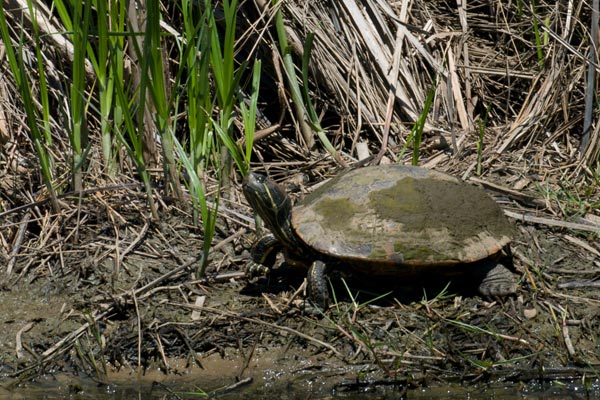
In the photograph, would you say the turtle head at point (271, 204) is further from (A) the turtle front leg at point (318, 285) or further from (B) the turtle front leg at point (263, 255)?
(A) the turtle front leg at point (318, 285)

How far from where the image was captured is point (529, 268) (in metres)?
4.91

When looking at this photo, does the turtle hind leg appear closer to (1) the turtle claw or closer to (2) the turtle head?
(2) the turtle head

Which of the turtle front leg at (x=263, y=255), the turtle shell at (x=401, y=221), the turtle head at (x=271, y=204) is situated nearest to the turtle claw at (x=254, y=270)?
the turtle front leg at (x=263, y=255)

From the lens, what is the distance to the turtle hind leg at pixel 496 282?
4.60 metres

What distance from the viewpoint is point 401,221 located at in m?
4.52

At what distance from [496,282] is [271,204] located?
1.18 m

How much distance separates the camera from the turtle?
4.48m

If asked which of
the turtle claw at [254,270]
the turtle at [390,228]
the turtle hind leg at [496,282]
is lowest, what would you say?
the turtle hind leg at [496,282]

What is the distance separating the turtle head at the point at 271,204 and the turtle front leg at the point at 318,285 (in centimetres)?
24

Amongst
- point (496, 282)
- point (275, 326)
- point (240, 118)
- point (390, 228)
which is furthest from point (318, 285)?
point (240, 118)

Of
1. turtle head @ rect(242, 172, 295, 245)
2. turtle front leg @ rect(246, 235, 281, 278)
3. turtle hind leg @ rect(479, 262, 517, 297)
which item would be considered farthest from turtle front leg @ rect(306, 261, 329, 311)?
turtle hind leg @ rect(479, 262, 517, 297)

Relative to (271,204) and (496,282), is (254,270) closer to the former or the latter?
(271,204)

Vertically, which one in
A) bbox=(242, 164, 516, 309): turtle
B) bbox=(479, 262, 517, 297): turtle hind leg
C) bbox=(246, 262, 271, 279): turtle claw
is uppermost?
bbox=(242, 164, 516, 309): turtle

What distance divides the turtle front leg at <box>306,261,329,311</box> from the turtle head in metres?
0.24
